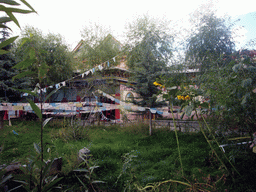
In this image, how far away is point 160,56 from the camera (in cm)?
704

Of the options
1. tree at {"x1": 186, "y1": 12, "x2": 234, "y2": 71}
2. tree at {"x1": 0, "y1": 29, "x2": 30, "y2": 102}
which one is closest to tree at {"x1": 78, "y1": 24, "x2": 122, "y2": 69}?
tree at {"x1": 0, "y1": 29, "x2": 30, "y2": 102}

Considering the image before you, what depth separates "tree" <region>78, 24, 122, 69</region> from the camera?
39.4ft

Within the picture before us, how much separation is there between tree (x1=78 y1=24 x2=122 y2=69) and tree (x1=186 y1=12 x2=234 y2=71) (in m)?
7.26

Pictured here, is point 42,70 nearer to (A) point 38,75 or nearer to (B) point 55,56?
(A) point 38,75

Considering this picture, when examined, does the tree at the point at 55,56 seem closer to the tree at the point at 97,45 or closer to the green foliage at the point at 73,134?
the tree at the point at 97,45

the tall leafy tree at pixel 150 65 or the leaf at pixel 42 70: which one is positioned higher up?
the tall leafy tree at pixel 150 65

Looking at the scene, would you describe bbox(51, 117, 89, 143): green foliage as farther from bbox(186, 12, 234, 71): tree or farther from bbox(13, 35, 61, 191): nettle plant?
bbox(13, 35, 61, 191): nettle plant

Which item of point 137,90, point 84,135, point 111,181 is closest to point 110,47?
point 137,90

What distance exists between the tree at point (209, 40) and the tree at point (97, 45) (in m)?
7.26

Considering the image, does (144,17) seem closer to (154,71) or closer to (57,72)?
(154,71)

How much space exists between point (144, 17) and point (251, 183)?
10.5m

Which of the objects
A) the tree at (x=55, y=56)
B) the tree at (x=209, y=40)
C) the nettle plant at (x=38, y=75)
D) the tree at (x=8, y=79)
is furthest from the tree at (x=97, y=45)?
the nettle plant at (x=38, y=75)

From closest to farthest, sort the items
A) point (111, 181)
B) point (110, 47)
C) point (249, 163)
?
point (249, 163) < point (111, 181) < point (110, 47)

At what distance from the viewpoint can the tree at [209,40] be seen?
527cm
